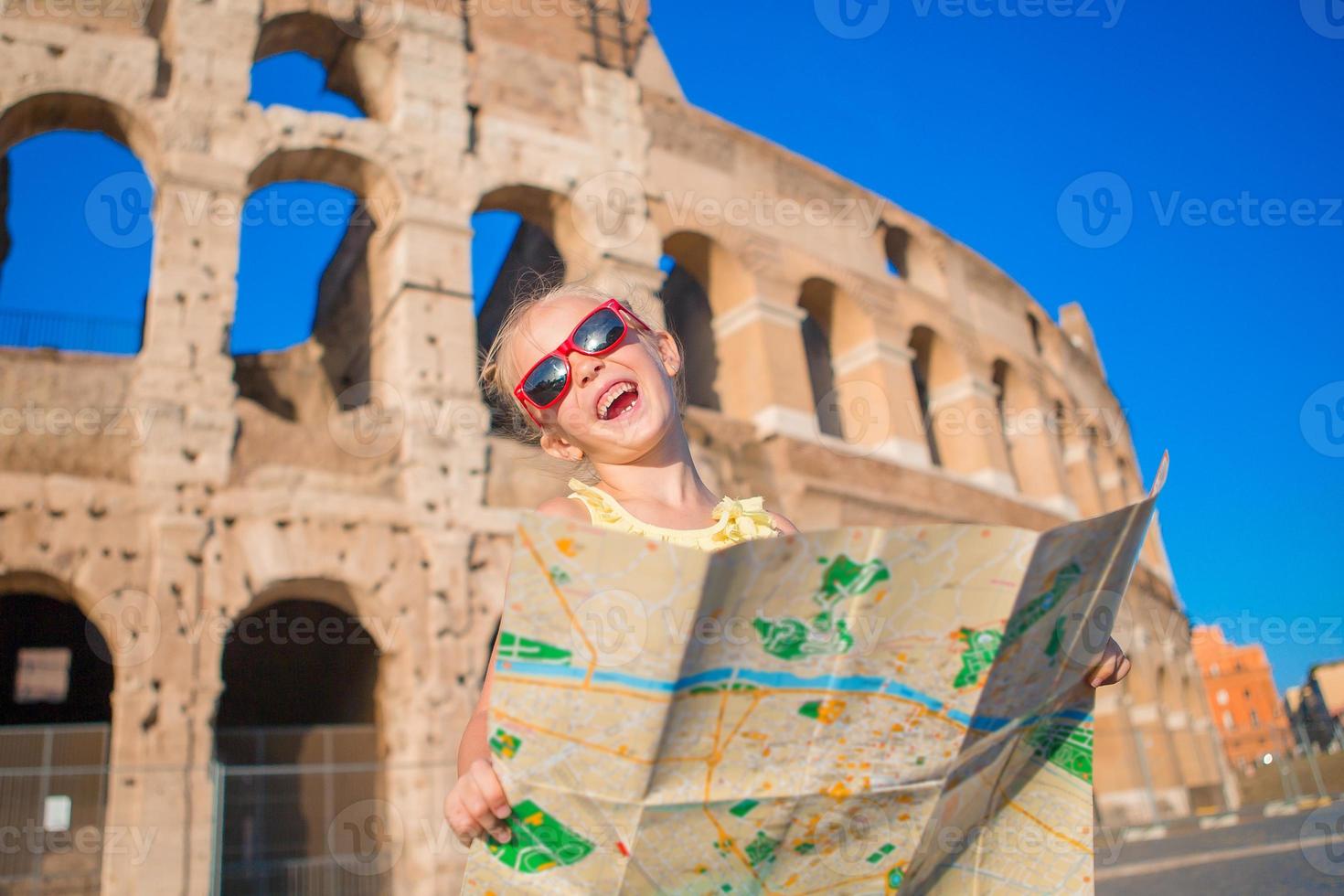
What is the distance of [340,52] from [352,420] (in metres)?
4.16

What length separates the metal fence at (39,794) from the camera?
7.71 metres

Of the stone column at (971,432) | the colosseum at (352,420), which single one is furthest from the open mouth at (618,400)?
the stone column at (971,432)

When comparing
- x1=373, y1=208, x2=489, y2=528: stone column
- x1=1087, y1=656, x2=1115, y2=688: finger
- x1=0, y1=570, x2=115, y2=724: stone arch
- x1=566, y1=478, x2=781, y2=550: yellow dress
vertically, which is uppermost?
x1=373, y1=208, x2=489, y2=528: stone column

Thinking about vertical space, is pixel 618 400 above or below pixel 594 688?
above

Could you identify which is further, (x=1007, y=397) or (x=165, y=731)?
(x=1007, y=397)

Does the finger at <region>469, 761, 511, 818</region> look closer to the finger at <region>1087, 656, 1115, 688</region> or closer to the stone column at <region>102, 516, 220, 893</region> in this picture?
the finger at <region>1087, 656, 1115, 688</region>

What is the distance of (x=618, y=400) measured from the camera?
194cm

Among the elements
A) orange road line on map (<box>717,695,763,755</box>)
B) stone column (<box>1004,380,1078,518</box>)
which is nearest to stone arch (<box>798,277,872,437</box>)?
stone column (<box>1004,380,1078,518</box>)

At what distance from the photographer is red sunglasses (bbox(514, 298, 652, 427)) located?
1910 millimetres

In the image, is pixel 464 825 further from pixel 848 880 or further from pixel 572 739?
pixel 848 880

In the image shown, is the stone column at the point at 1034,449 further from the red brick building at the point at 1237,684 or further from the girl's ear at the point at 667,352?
the red brick building at the point at 1237,684

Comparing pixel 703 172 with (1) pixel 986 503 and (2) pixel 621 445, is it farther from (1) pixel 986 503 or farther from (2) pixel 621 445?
(2) pixel 621 445

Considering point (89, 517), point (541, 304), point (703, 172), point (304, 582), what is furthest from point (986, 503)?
point (541, 304)

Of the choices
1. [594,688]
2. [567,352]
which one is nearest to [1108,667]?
[594,688]
